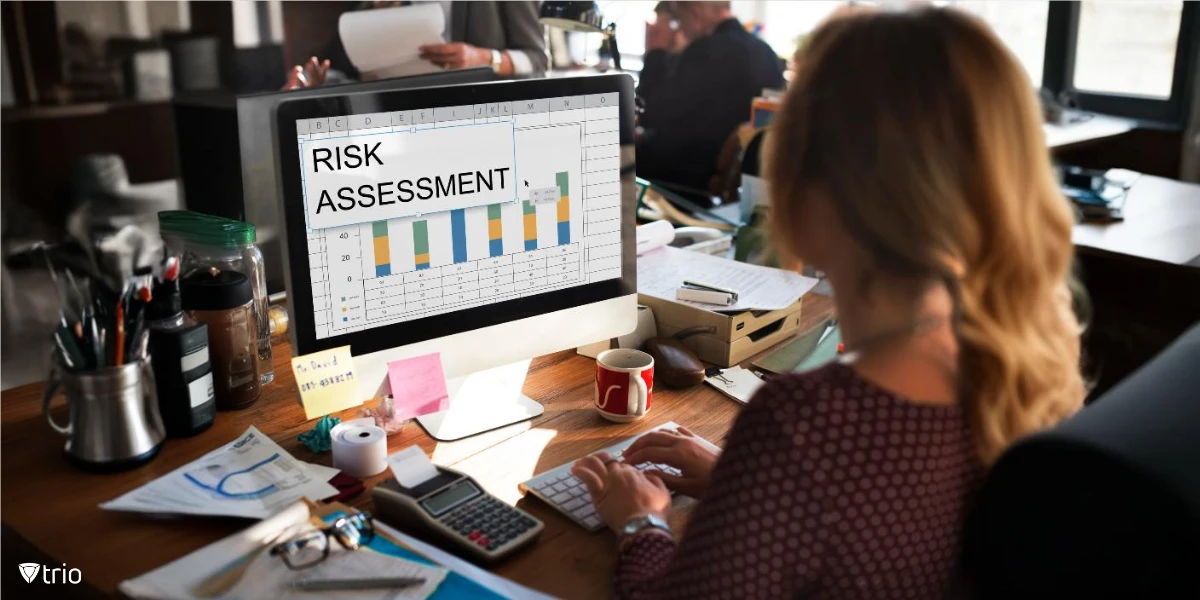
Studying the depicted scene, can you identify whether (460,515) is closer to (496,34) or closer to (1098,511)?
(1098,511)

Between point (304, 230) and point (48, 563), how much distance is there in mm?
448

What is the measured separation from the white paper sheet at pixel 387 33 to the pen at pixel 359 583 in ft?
5.27

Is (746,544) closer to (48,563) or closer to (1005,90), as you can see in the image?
(1005,90)

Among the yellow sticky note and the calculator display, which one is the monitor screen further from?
the calculator display

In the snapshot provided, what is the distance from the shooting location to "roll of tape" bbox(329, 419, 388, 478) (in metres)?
1.17

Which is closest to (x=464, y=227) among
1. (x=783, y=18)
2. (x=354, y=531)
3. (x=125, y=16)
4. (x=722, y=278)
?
(x=354, y=531)

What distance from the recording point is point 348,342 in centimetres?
122

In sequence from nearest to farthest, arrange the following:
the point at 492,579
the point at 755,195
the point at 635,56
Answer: the point at 492,579
the point at 755,195
the point at 635,56

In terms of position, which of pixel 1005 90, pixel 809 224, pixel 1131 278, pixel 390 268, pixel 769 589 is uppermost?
pixel 1005 90

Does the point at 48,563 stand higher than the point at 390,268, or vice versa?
the point at 390,268

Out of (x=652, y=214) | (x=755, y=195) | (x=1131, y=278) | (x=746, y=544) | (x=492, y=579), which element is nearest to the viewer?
(x=746, y=544)

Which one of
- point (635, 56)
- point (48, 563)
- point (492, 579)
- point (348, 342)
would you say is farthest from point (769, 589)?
point (635, 56)

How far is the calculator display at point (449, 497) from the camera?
106 centimetres

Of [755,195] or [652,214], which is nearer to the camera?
[755,195]
